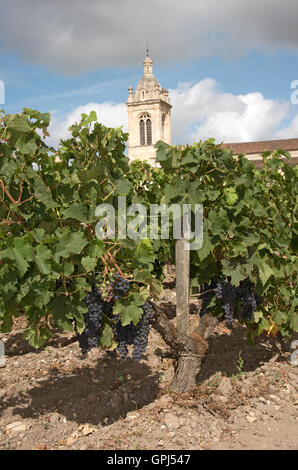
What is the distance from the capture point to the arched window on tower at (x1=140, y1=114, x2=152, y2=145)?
72.9 m

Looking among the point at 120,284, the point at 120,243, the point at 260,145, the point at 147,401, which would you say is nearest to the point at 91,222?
the point at 120,243

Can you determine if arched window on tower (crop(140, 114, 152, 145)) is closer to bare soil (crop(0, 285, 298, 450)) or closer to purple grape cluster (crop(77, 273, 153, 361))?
bare soil (crop(0, 285, 298, 450))

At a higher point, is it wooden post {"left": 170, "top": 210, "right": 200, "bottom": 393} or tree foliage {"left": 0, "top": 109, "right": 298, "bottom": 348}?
tree foliage {"left": 0, "top": 109, "right": 298, "bottom": 348}

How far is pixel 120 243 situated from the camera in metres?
4.04

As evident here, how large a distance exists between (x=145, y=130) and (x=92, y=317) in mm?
70598

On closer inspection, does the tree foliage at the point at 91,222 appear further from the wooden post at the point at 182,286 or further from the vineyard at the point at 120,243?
the wooden post at the point at 182,286

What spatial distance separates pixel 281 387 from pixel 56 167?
3.56 metres

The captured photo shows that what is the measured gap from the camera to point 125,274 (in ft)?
13.8

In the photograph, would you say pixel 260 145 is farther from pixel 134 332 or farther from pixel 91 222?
pixel 91 222

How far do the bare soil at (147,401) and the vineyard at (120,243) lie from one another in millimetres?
501

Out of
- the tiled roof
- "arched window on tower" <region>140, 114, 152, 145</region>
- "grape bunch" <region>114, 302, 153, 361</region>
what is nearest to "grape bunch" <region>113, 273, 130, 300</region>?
"grape bunch" <region>114, 302, 153, 361</region>

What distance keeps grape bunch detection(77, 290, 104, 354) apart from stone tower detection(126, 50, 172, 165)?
67.6 metres

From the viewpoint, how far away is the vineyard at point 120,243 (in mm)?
3748
